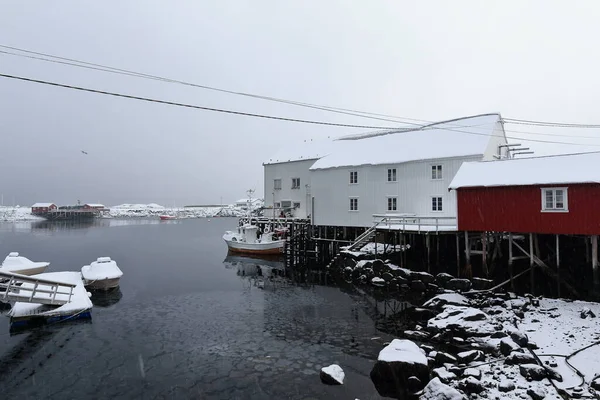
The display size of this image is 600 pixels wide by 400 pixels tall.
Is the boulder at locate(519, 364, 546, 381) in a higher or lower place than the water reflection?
higher

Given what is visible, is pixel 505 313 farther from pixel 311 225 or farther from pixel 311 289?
pixel 311 225

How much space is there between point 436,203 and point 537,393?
66.9 ft

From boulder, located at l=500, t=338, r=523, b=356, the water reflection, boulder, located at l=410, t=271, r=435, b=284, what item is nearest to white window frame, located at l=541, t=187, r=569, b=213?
boulder, located at l=410, t=271, r=435, b=284

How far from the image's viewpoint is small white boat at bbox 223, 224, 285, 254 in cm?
3759

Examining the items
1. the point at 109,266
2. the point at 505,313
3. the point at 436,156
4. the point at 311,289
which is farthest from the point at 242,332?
the point at 436,156

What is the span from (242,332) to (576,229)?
639 inches

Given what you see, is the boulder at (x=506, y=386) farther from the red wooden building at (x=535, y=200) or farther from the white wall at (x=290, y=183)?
the white wall at (x=290, y=183)

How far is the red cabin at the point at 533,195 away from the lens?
17125mm

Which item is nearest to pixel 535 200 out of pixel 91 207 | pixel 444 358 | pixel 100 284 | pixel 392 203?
pixel 444 358

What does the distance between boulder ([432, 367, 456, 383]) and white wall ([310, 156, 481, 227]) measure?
18.5 m

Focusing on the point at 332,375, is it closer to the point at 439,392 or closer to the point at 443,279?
the point at 439,392

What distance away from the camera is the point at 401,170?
29594 millimetres

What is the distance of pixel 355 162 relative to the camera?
3259cm

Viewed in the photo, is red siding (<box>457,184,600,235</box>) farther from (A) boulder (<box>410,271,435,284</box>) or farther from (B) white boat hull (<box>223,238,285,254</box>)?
(B) white boat hull (<box>223,238,285,254</box>)
